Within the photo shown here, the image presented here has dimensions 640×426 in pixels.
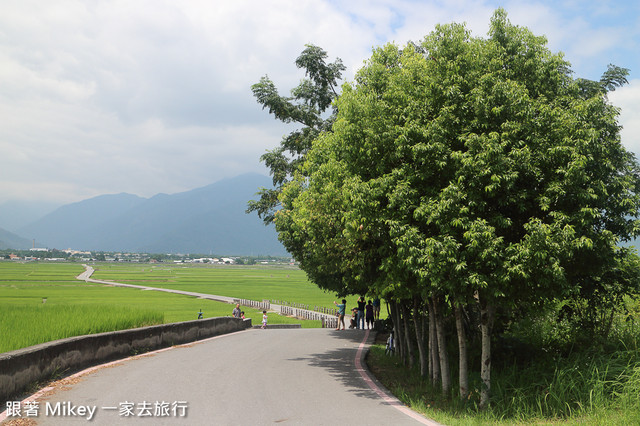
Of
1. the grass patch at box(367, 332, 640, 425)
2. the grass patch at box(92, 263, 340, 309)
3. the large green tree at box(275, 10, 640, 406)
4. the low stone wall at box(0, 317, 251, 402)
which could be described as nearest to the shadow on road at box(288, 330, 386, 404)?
the grass patch at box(367, 332, 640, 425)

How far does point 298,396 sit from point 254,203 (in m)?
19.8

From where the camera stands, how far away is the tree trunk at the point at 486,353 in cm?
1041

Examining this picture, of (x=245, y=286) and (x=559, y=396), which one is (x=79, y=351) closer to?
(x=559, y=396)

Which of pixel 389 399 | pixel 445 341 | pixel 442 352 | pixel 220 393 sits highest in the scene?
pixel 442 352

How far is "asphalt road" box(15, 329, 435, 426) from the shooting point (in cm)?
889

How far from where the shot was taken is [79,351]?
12.8m

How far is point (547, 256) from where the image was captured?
365 inches

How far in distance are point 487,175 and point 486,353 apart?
3.82 metres

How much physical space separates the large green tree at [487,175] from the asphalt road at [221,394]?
2643 millimetres

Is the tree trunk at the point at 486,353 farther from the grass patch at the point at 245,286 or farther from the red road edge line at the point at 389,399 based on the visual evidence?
the grass patch at the point at 245,286

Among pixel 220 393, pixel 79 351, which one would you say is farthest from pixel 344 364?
pixel 79 351

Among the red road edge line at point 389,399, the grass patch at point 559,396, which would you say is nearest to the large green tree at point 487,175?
the grass patch at point 559,396

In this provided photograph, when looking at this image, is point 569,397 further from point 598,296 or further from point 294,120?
point 294,120

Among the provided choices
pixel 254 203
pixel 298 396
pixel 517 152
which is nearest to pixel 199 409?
pixel 298 396
